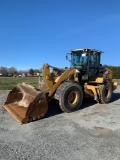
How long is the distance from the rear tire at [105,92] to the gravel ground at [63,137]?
1971mm

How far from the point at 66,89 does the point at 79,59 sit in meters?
2.45

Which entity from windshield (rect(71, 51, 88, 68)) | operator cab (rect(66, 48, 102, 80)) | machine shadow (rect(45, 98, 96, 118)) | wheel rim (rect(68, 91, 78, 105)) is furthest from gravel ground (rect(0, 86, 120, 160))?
windshield (rect(71, 51, 88, 68))

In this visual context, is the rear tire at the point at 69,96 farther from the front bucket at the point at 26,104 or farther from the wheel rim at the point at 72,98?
the front bucket at the point at 26,104

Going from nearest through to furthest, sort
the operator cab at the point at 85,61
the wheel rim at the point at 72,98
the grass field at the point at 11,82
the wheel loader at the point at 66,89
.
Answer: the wheel loader at the point at 66,89 < the wheel rim at the point at 72,98 < the operator cab at the point at 85,61 < the grass field at the point at 11,82

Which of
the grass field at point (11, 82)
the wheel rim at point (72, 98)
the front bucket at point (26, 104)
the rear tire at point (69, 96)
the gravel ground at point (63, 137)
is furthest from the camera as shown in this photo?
the grass field at point (11, 82)

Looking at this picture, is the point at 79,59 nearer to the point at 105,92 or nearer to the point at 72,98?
the point at 105,92

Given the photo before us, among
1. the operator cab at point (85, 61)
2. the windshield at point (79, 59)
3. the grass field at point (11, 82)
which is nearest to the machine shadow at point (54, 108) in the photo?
the operator cab at point (85, 61)

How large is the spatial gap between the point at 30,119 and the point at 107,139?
8.83ft

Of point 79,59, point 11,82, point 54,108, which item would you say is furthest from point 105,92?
point 11,82

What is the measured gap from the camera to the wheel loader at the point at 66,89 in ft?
25.5

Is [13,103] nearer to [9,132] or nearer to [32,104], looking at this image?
[32,104]

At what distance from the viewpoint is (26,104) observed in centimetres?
872

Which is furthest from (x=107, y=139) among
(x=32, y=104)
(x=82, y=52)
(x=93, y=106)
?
→ (x=82, y=52)

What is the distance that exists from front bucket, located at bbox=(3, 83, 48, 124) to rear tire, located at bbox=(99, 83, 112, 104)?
3725 mm
